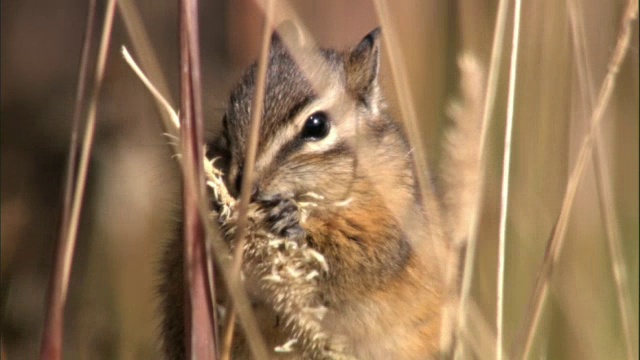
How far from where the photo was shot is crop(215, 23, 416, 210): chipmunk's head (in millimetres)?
1773

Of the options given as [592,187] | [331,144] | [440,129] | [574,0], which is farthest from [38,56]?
[574,0]

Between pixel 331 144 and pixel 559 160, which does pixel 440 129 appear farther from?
pixel 331 144

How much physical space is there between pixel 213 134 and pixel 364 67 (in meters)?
0.34

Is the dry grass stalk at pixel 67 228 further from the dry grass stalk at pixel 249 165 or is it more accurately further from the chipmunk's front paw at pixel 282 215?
the chipmunk's front paw at pixel 282 215

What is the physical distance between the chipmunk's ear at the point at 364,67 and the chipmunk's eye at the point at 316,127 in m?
0.28

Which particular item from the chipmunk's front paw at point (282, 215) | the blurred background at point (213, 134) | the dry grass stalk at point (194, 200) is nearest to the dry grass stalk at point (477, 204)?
the blurred background at point (213, 134)

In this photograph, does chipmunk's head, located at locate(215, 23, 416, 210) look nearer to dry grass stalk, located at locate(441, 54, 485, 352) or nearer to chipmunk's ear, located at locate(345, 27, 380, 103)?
chipmunk's ear, located at locate(345, 27, 380, 103)

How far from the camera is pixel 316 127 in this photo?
190 centimetres

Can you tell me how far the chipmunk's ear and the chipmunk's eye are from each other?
11.1 inches

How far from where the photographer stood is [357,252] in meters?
1.97

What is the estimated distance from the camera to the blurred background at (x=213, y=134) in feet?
7.43

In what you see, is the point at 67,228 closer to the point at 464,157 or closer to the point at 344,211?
the point at 464,157

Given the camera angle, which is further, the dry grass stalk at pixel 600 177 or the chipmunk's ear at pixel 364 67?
the chipmunk's ear at pixel 364 67

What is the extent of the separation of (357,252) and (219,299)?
299mm
